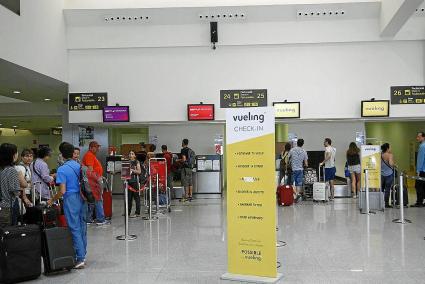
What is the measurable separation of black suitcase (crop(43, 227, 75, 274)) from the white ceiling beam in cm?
867

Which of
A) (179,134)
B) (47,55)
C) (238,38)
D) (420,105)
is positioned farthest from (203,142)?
(420,105)

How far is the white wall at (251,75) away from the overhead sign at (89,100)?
0.19 metres

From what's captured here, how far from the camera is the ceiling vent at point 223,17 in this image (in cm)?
1259

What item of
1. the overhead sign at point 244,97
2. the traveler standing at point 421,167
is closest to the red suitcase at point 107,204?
the overhead sign at point 244,97

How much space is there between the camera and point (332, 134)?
1424cm

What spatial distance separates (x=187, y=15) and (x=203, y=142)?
4035 mm

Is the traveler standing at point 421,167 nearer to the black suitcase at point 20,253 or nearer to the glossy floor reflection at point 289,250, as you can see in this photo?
the glossy floor reflection at point 289,250

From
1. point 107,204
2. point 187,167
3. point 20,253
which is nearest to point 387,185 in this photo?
point 187,167

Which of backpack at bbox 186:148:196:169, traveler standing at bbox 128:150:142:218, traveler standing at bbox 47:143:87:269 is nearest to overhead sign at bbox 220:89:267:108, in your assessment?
backpack at bbox 186:148:196:169

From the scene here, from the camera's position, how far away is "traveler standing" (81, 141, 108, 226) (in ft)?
28.2

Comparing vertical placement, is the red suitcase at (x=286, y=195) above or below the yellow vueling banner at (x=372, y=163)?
below

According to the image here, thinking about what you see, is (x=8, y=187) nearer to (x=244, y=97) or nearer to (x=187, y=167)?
(x=187, y=167)

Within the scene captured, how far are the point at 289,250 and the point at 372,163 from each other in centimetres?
478

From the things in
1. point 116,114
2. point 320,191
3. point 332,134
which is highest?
point 116,114
